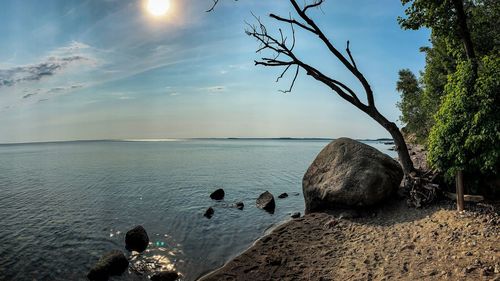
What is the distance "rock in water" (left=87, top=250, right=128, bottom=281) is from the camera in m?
13.8

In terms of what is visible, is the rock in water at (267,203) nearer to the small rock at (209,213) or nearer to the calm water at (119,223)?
the calm water at (119,223)

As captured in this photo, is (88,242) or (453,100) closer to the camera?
(453,100)

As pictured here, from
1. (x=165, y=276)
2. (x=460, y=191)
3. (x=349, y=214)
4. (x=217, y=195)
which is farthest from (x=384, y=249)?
(x=217, y=195)

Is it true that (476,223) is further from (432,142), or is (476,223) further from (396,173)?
(396,173)

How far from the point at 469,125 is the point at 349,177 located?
590 cm

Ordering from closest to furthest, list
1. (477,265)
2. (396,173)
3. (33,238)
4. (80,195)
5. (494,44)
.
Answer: (477,265) → (396,173) → (33,238) → (494,44) → (80,195)

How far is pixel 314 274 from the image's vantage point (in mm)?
11773

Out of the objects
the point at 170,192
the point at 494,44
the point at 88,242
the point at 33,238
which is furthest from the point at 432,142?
the point at 170,192

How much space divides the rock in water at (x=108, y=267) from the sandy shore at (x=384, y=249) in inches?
168

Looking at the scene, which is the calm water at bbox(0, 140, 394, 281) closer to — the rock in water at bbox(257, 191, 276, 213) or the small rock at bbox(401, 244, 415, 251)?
the rock in water at bbox(257, 191, 276, 213)

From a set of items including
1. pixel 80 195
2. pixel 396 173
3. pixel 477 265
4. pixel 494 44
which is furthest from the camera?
pixel 80 195

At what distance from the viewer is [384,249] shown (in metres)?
12.4

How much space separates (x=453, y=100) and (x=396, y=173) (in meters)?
4.89

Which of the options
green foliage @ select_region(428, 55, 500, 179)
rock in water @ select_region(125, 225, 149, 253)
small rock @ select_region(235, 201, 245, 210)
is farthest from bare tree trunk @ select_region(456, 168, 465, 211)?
small rock @ select_region(235, 201, 245, 210)
